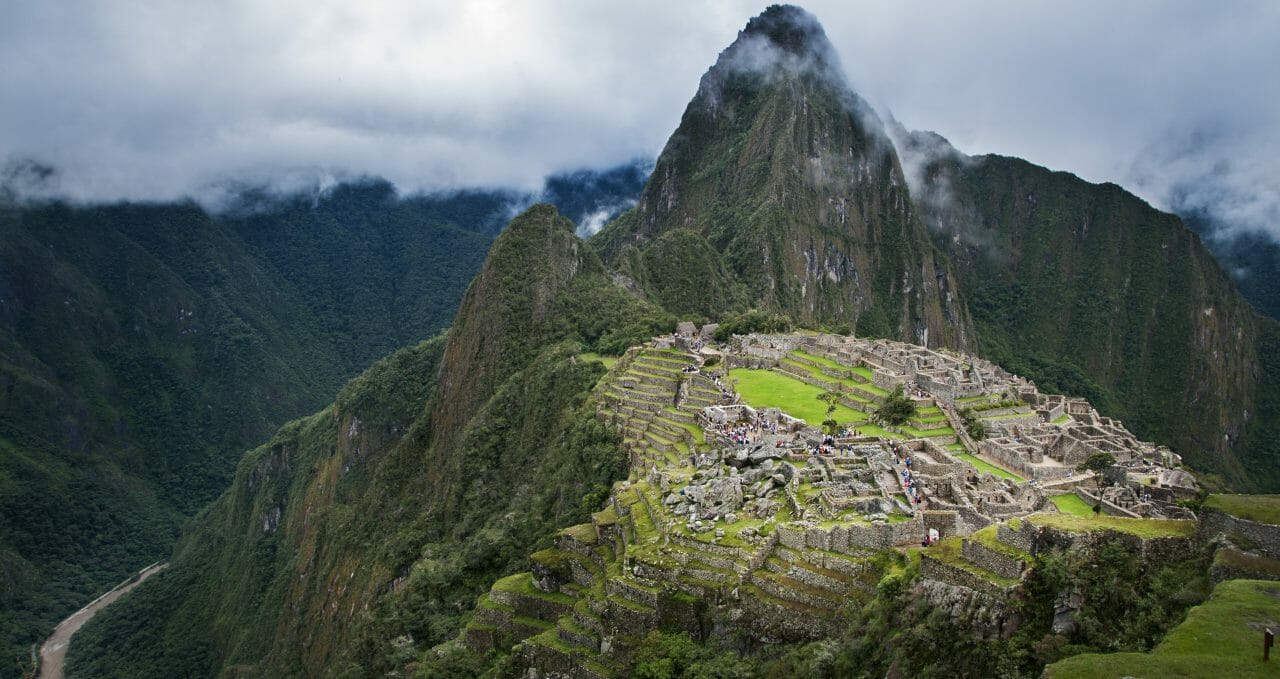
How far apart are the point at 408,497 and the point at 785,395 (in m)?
50.8

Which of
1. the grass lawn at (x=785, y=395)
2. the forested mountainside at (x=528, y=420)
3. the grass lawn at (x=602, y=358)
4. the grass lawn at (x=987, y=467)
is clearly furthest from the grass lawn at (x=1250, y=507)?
the grass lawn at (x=602, y=358)

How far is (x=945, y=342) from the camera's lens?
7790 inches

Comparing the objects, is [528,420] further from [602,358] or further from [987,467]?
[987,467]

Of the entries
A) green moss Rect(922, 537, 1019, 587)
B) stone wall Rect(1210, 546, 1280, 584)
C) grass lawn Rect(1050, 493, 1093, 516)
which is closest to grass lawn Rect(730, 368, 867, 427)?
grass lawn Rect(1050, 493, 1093, 516)

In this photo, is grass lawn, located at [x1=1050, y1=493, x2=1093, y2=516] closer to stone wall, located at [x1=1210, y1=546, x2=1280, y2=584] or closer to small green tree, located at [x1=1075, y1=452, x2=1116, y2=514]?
small green tree, located at [x1=1075, y1=452, x2=1116, y2=514]

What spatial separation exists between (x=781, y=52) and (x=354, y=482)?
13704 cm

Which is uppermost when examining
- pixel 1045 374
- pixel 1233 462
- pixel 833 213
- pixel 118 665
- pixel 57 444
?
pixel 833 213

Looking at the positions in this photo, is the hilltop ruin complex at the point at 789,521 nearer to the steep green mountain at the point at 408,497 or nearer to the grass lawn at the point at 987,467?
the grass lawn at the point at 987,467

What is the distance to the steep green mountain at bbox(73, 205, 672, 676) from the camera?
46.4 m

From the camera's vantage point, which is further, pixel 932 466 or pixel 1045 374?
pixel 1045 374

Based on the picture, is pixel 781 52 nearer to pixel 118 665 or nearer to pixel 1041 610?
pixel 118 665

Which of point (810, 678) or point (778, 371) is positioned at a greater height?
point (778, 371)

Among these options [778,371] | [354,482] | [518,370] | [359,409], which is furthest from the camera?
[359,409]

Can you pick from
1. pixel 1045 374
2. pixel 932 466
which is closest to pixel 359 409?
pixel 932 466
